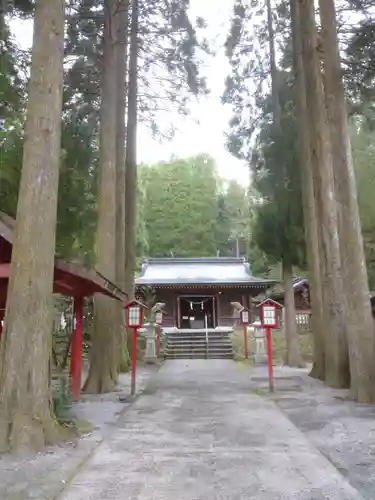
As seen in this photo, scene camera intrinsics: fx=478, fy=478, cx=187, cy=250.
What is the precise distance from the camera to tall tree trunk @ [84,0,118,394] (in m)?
9.80

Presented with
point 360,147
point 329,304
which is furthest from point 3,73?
point 360,147

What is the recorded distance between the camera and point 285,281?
15.3 m

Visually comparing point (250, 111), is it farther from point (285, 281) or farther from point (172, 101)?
point (285, 281)

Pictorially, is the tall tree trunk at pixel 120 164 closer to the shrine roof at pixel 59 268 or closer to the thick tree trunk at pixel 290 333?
the shrine roof at pixel 59 268

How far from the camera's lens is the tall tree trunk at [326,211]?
10.0 meters

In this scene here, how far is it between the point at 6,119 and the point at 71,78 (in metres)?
3.36

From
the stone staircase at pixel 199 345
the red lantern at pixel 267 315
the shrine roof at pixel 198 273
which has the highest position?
the shrine roof at pixel 198 273

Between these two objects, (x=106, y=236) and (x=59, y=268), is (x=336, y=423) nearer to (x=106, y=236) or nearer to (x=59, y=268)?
(x=59, y=268)

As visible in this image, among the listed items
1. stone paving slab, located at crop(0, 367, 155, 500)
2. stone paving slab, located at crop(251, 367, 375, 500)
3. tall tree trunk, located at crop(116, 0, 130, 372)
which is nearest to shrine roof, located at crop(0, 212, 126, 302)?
stone paving slab, located at crop(0, 367, 155, 500)

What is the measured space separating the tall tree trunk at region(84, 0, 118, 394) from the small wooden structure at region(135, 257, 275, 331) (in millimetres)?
12186

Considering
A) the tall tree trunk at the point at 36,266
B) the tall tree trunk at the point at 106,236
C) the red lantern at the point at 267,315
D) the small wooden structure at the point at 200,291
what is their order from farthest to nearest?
→ the small wooden structure at the point at 200,291, the red lantern at the point at 267,315, the tall tree trunk at the point at 106,236, the tall tree trunk at the point at 36,266

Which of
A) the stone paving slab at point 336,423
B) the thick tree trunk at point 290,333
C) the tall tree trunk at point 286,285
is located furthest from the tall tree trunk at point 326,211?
the tall tree trunk at point 286,285

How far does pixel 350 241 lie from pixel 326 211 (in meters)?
2.44

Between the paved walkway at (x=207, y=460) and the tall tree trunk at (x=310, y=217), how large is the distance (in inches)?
159
